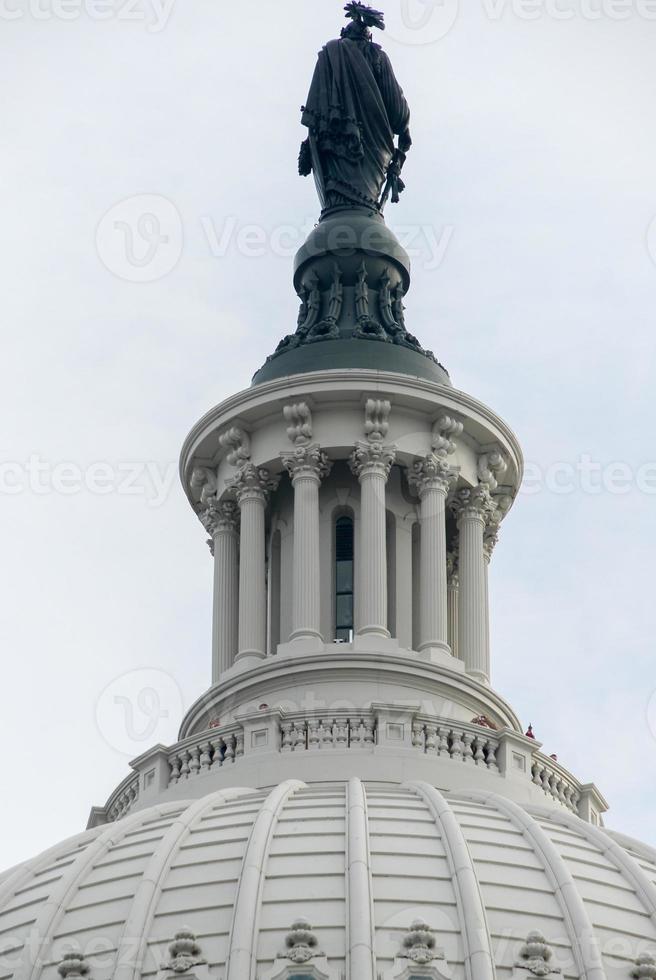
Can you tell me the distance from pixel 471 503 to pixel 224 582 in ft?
22.3

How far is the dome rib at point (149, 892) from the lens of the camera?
61438mm

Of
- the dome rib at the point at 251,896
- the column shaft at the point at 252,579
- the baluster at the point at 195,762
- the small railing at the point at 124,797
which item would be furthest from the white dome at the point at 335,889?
the column shaft at the point at 252,579

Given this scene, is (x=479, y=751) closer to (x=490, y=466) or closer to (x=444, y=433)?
(x=444, y=433)

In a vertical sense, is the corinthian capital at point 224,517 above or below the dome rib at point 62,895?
above

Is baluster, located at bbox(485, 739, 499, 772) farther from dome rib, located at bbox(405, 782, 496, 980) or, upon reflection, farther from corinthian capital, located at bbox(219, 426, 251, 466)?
corinthian capital, located at bbox(219, 426, 251, 466)

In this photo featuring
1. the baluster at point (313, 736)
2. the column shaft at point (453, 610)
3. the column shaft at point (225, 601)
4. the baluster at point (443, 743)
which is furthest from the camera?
the column shaft at point (453, 610)

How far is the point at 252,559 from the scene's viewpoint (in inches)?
3086

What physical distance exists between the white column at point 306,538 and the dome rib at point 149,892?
24.2ft

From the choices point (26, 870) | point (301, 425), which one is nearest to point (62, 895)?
point (26, 870)

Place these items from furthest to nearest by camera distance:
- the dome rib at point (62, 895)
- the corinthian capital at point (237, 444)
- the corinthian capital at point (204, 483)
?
the corinthian capital at point (204, 483) < the corinthian capital at point (237, 444) < the dome rib at point (62, 895)

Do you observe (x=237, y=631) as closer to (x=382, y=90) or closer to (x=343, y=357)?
(x=343, y=357)

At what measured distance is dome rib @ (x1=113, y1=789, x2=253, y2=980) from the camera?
61438 mm

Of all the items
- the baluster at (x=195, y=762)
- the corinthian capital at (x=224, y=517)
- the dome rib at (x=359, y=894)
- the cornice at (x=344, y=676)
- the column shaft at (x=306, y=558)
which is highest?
the corinthian capital at (x=224, y=517)

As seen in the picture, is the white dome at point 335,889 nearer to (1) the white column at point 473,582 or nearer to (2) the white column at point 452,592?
(1) the white column at point 473,582
